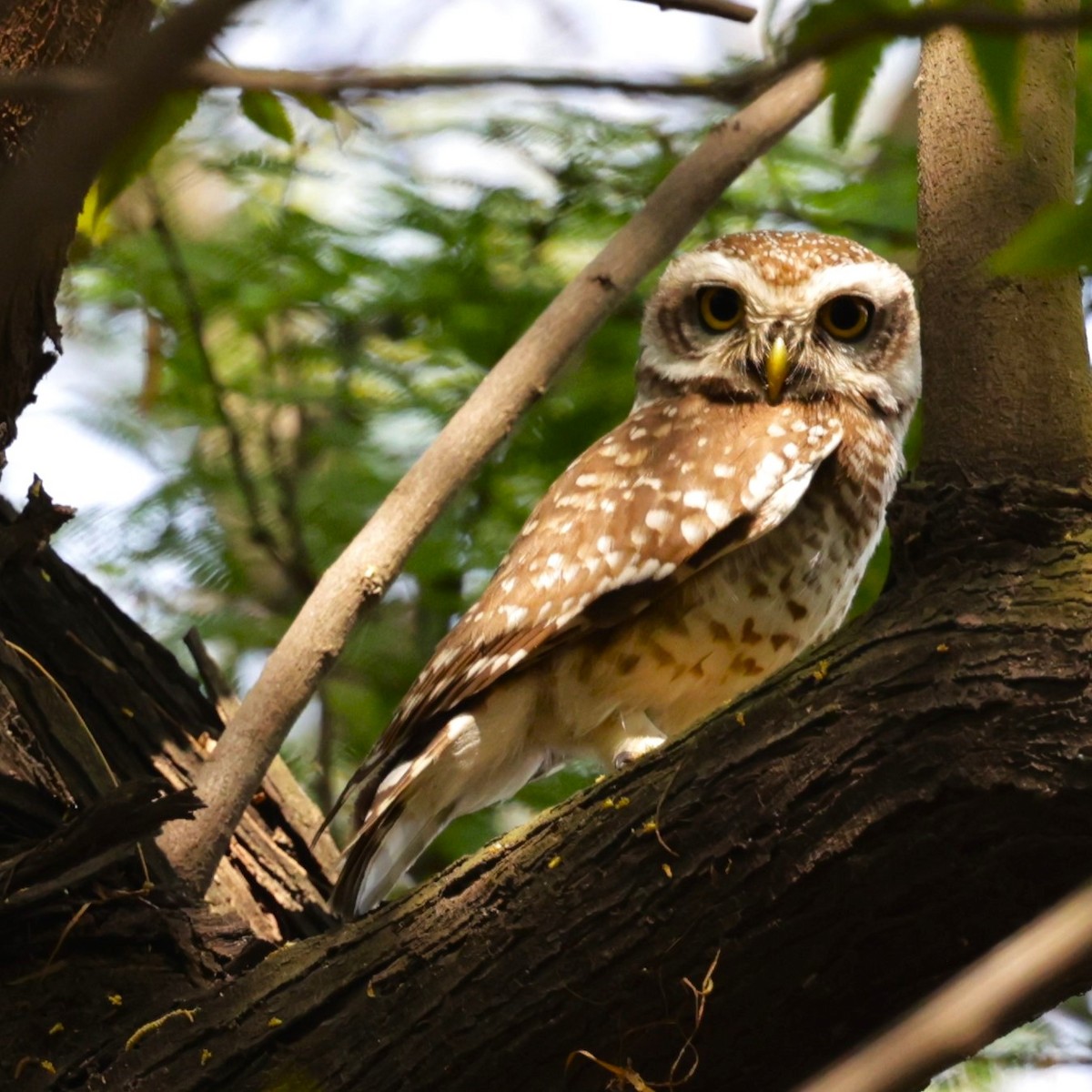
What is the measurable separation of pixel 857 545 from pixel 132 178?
191 cm

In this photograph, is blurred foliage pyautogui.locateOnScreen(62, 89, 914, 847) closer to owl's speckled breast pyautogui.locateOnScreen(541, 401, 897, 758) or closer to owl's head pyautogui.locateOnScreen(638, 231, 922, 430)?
owl's head pyautogui.locateOnScreen(638, 231, 922, 430)

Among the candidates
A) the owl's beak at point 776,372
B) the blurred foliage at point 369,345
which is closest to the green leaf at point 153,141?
the owl's beak at point 776,372

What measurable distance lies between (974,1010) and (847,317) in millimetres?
3413

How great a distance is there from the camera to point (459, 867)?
100 inches

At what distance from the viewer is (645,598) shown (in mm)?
3430

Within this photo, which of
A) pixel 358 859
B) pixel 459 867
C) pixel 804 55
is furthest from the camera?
pixel 358 859

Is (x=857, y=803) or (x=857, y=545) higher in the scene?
(x=857, y=545)

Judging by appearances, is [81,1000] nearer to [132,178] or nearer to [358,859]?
[358,859]

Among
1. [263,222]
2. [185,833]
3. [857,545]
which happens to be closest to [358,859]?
[185,833]

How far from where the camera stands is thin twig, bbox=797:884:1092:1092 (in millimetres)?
853

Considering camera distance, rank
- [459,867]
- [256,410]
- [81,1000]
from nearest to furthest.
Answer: [459,867]
[81,1000]
[256,410]

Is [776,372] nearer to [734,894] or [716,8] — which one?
[734,894]

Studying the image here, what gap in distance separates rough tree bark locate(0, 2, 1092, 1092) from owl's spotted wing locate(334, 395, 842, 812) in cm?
90

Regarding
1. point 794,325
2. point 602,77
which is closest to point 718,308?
point 794,325
